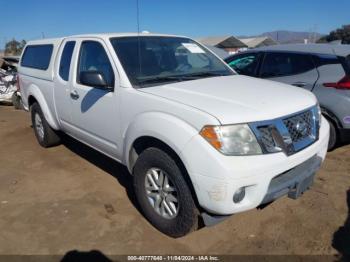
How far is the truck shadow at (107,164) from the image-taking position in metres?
4.48

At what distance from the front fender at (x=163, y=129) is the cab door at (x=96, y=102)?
1.17 feet

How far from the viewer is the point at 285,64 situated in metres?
5.66

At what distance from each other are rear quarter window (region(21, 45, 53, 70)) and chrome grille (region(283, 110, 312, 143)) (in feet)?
12.4

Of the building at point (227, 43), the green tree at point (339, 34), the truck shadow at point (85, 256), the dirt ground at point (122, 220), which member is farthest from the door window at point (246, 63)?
the green tree at point (339, 34)

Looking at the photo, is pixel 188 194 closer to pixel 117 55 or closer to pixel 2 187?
pixel 117 55

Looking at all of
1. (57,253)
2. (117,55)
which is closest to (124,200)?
(57,253)

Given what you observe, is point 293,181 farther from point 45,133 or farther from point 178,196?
point 45,133

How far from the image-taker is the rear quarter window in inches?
213

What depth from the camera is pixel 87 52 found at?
4344 mm

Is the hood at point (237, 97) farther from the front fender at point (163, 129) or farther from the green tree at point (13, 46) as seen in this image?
the green tree at point (13, 46)

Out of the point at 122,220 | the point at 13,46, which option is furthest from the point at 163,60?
the point at 13,46

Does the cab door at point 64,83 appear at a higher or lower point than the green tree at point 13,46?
higher

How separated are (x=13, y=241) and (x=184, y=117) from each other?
6.73 feet

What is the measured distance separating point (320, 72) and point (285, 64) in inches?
26.0
